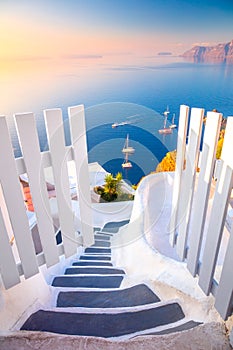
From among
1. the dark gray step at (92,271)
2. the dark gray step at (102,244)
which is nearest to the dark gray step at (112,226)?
the dark gray step at (102,244)

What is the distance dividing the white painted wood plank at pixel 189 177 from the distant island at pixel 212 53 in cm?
1146

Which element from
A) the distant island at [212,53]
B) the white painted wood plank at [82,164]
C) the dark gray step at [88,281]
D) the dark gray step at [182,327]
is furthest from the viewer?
the distant island at [212,53]

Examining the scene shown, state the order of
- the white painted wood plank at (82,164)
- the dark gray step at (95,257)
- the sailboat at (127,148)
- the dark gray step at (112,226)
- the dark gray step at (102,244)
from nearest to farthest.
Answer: the white painted wood plank at (82,164), the dark gray step at (95,257), the dark gray step at (102,244), the dark gray step at (112,226), the sailboat at (127,148)

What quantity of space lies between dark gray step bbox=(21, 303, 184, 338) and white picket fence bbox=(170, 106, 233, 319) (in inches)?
8.8

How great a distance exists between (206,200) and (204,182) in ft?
0.25

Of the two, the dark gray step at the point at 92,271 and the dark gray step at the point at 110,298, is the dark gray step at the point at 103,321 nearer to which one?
the dark gray step at the point at 110,298

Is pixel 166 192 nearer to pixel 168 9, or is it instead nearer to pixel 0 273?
pixel 0 273

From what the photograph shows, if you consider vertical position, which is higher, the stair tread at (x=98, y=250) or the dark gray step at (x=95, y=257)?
the dark gray step at (x=95, y=257)

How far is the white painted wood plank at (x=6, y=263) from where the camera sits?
100 cm

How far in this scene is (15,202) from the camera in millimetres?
997

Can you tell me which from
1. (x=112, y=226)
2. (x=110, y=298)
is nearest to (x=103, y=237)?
(x=112, y=226)

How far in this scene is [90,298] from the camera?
1208 mm

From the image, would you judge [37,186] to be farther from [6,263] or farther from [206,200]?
[206,200]

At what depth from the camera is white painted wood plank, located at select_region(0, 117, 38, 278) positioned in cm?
91
